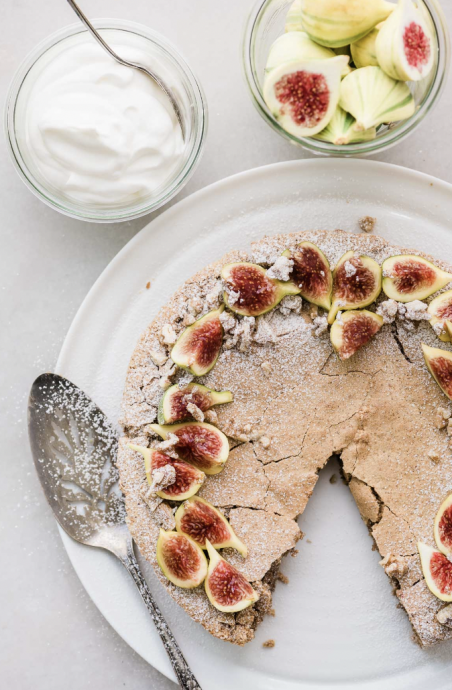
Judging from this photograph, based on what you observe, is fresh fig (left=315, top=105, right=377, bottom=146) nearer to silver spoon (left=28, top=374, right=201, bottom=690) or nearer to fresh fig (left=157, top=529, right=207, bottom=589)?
silver spoon (left=28, top=374, right=201, bottom=690)

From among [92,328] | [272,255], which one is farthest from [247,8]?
[92,328]

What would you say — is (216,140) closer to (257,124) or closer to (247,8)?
(257,124)

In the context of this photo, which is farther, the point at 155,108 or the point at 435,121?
the point at 435,121

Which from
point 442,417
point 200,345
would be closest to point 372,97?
point 200,345

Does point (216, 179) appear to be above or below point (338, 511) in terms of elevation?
above

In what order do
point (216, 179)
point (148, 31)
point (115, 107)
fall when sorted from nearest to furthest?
1. point (115, 107)
2. point (148, 31)
3. point (216, 179)

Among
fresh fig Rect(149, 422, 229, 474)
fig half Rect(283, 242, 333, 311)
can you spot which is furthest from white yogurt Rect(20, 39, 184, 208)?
fresh fig Rect(149, 422, 229, 474)

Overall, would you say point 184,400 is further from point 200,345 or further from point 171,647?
point 171,647

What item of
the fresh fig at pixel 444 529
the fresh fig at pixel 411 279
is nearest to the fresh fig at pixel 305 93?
the fresh fig at pixel 411 279
